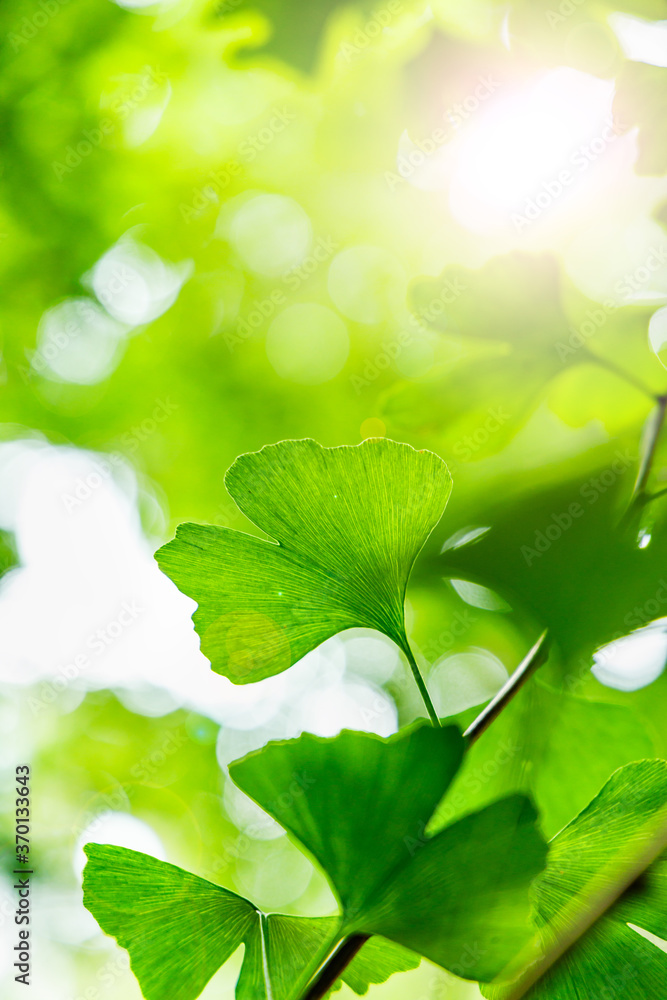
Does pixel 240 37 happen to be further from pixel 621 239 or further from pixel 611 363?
pixel 611 363

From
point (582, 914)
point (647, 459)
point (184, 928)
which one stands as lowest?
point (184, 928)

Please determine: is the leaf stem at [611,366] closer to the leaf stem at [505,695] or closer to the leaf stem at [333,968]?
the leaf stem at [505,695]

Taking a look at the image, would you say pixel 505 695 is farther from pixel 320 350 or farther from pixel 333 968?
pixel 320 350

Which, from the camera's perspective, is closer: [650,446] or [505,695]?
[505,695]

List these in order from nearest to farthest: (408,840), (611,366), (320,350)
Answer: (408,840) → (611,366) → (320,350)

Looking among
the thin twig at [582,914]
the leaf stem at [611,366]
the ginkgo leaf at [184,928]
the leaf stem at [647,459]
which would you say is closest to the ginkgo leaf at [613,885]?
the thin twig at [582,914]

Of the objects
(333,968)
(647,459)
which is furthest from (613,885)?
(647,459)

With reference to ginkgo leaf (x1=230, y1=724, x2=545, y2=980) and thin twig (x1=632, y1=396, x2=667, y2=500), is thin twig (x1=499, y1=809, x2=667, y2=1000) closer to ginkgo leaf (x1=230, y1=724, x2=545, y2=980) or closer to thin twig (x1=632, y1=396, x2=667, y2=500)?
ginkgo leaf (x1=230, y1=724, x2=545, y2=980)
